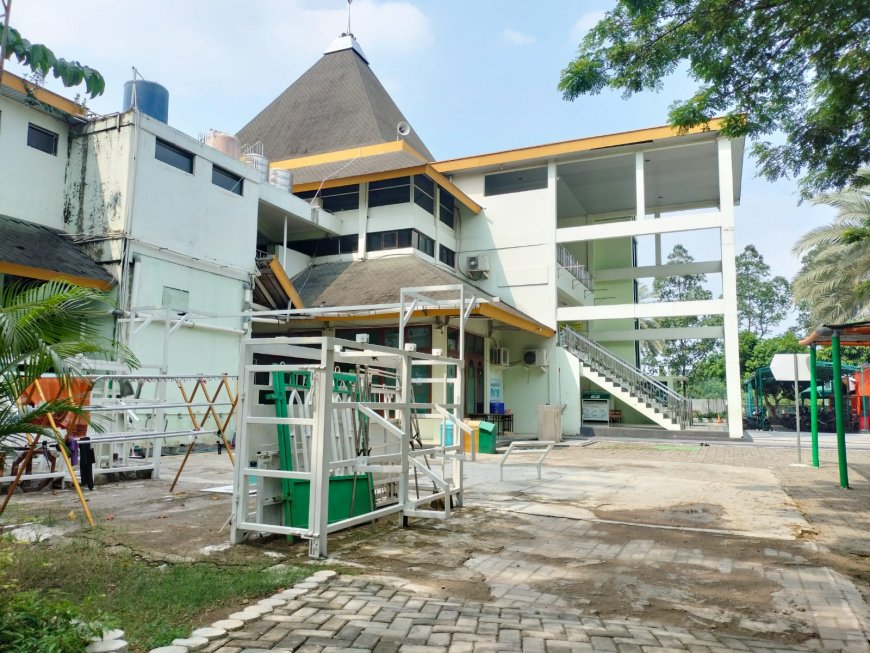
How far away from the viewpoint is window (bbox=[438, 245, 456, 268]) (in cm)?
2114

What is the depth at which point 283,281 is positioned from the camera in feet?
56.1

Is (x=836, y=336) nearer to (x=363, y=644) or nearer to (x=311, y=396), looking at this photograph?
(x=311, y=396)

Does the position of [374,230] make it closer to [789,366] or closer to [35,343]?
[789,366]

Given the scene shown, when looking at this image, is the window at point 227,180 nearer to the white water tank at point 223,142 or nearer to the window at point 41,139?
the white water tank at point 223,142

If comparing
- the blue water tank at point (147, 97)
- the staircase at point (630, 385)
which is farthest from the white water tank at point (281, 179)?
the staircase at point (630, 385)

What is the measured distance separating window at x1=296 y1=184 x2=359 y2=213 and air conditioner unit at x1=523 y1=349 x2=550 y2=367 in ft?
25.3

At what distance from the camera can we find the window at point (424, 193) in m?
19.6

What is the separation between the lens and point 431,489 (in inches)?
320

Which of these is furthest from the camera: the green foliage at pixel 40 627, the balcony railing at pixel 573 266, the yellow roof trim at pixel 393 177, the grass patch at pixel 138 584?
the balcony railing at pixel 573 266

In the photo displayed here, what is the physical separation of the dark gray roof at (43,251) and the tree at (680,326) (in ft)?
120

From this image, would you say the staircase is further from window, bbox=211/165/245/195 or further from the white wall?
the white wall

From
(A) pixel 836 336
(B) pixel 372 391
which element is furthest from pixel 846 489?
(B) pixel 372 391

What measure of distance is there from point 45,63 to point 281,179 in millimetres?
10071

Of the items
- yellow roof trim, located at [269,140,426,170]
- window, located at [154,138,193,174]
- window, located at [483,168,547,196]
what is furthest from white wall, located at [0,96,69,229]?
window, located at [483,168,547,196]
